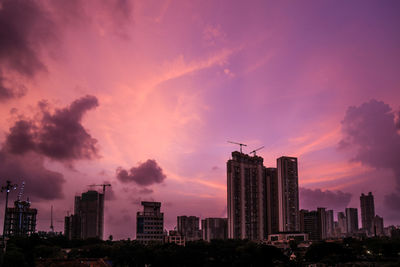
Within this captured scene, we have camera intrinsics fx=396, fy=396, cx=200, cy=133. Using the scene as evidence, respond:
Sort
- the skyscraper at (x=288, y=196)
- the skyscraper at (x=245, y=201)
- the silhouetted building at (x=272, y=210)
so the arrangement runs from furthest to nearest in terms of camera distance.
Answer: the silhouetted building at (x=272, y=210) < the skyscraper at (x=288, y=196) < the skyscraper at (x=245, y=201)

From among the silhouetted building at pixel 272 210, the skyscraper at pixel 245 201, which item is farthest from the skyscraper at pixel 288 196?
the skyscraper at pixel 245 201

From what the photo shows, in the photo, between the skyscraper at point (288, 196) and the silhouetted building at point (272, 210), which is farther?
the silhouetted building at point (272, 210)

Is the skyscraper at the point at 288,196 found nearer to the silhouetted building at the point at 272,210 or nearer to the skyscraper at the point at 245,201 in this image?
the silhouetted building at the point at 272,210

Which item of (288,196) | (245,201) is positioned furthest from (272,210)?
(245,201)

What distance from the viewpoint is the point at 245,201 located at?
18375cm

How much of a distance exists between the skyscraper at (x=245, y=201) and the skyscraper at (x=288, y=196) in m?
8.90

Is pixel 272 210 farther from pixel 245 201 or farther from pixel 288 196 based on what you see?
pixel 245 201

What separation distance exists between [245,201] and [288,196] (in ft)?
70.9

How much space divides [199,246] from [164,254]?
19575mm

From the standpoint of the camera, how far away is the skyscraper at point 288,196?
186 metres

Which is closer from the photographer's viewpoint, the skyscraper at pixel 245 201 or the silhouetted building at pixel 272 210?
the skyscraper at pixel 245 201

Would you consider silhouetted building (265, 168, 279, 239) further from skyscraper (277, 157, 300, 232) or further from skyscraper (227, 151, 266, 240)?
skyscraper (277, 157, 300, 232)

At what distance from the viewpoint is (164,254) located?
4267 inches

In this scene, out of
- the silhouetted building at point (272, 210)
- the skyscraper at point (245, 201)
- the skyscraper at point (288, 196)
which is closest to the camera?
the skyscraper at point (245, 201)
